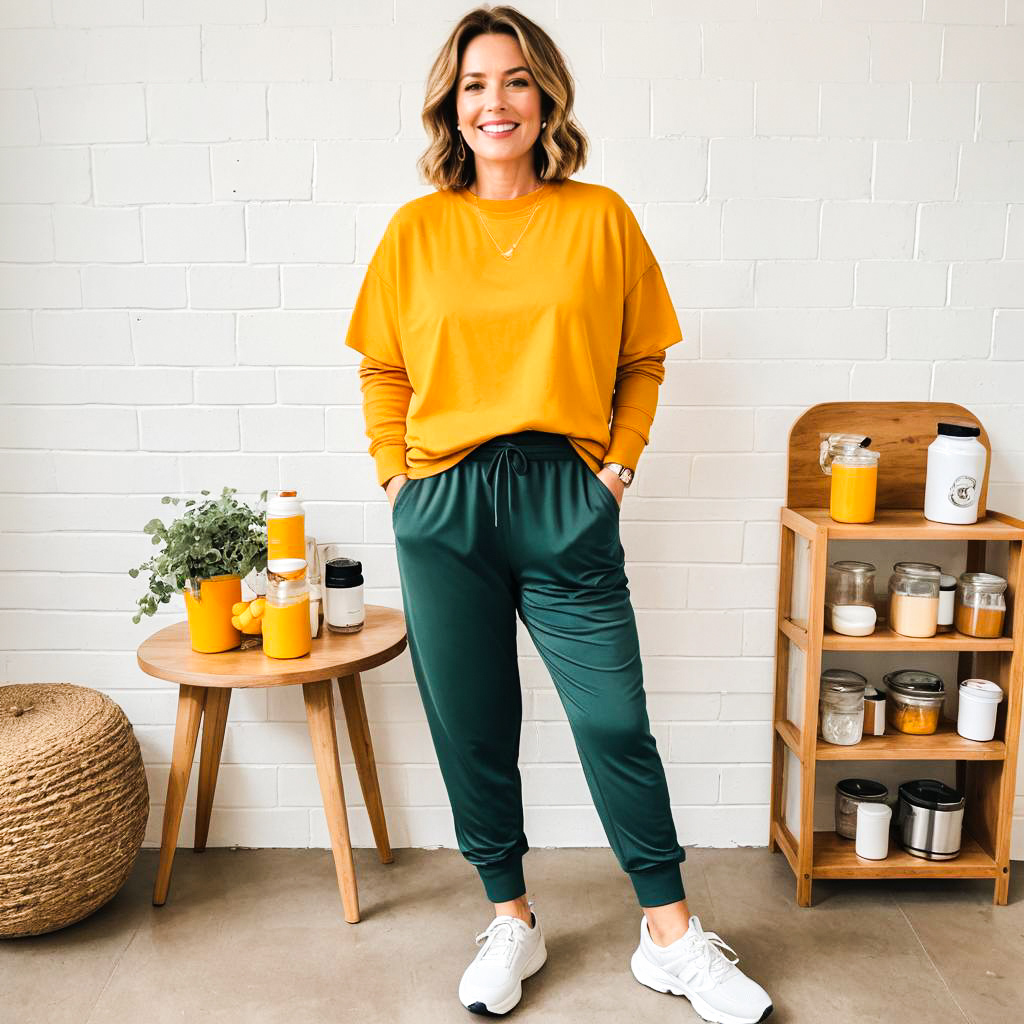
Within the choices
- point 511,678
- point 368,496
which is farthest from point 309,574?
point 511,678

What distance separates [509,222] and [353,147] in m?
0.60

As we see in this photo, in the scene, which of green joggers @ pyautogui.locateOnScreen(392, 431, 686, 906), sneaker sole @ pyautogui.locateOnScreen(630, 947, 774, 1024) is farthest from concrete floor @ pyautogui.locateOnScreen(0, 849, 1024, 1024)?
green joggers @ pyautogui.locateOnScreen(392, 431, 686, 906)

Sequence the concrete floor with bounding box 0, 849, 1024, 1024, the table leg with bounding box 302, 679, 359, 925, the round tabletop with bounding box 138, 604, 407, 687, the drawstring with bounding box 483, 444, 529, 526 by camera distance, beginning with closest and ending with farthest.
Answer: the drawstring with bounding box 483, 444, 529, 526 → the concrete floor with bounding box 0, 849, 1024, 1024 → the round tabletop with bounding box 138, 604, 407, 687 → the table leg with bounding box 302, 679, 359, 925

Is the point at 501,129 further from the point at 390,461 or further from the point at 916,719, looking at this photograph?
the point at 916,719

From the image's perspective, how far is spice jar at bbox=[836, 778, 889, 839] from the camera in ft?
7.44

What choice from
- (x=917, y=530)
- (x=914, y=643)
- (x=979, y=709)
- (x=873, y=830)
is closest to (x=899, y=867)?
(x=873, y=830)

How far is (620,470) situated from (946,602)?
85 centimetres

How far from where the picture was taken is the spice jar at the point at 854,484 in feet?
6.98

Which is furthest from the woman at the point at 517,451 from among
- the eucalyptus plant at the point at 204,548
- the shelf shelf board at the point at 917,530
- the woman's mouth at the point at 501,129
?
the shelf shelf board at the point at 917,530

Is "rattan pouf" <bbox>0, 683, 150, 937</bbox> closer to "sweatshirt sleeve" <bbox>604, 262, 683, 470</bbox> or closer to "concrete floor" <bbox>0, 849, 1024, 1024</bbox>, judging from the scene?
"concrete floor" <bbox>0, 849, 1024, 1024</bbox>

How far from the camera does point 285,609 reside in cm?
201

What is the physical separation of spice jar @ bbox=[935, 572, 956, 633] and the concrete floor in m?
0.59

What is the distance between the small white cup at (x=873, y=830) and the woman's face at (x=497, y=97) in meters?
1.52

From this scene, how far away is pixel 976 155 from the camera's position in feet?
7.26
